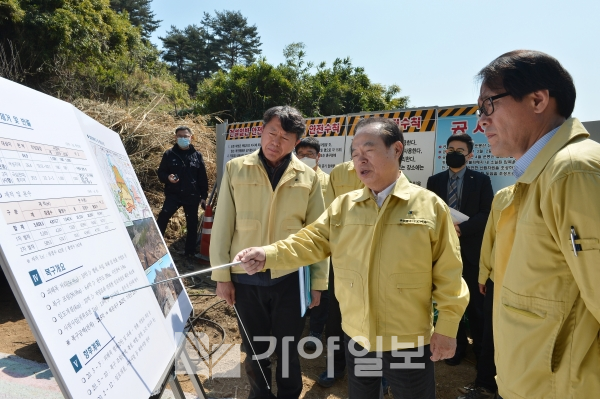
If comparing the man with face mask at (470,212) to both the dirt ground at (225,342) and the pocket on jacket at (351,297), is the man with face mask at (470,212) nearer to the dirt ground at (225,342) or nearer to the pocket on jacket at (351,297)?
the dirt ground at (225,342)

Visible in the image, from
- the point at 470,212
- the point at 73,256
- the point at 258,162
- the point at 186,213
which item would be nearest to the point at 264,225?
the point at 258,162

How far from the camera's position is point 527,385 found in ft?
3.84

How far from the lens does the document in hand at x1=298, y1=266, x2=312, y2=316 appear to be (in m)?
2.40

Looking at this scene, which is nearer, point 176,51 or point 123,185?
point 123,185

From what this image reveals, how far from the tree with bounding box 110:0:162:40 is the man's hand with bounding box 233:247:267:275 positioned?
35551 millimetres

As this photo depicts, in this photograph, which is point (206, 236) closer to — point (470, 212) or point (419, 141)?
point (419, 141)

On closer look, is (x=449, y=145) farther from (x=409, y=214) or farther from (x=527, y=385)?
(x=527, y=385)

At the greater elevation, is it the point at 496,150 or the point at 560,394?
the point at 496,150

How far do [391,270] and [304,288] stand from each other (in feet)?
2.53

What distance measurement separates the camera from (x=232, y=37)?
37.6 metres

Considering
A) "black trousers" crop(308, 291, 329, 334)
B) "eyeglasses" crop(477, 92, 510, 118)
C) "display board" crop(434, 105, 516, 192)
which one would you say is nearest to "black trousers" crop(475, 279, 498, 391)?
"display board" crop(434, 105, 516, 192)

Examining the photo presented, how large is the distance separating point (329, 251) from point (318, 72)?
18.1 metres

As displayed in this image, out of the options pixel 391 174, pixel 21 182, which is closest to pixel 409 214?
pixel 391 174

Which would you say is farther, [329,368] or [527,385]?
[329,368]
